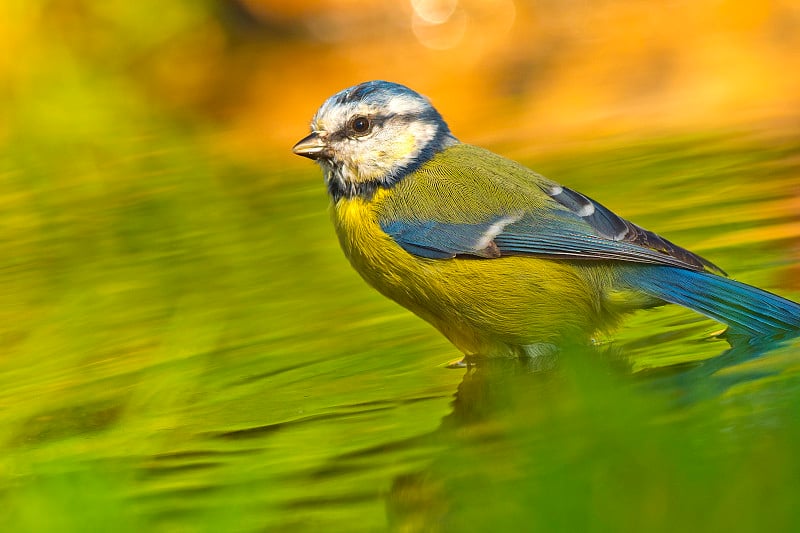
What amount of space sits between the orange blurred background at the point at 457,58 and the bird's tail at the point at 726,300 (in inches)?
106

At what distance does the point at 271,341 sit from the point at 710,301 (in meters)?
1.47

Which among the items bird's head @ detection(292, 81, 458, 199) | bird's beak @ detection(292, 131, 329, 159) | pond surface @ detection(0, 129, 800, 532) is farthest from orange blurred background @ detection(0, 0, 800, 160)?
bird's beak @ detection(292, 131, 329, 159)

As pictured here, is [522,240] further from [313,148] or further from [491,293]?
[313,148]

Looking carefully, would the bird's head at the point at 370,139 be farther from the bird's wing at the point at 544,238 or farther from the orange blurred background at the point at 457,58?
the orange blurred background at the point at 457,58

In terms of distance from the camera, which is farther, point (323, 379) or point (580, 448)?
point (323, 379)

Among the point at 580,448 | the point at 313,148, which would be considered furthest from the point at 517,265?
the point at 580,448

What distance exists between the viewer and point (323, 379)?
11.8 feet

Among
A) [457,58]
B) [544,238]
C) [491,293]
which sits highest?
[457,58]

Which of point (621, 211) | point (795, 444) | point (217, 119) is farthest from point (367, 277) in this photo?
point (217, 119)

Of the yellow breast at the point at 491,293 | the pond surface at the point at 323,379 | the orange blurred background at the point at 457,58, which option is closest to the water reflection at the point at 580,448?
the pond surface at the point at 323,379

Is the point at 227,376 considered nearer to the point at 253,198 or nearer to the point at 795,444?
the point at 253,198

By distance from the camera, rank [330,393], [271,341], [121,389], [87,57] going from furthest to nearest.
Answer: [87,57]
[271,341]
[121,389]
[330,393]

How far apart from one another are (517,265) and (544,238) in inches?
4.7

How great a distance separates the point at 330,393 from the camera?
3.45 meters
